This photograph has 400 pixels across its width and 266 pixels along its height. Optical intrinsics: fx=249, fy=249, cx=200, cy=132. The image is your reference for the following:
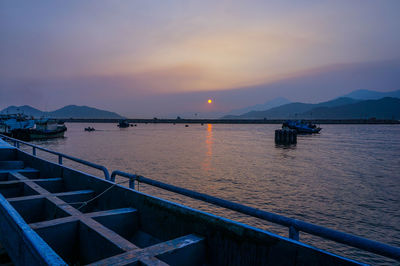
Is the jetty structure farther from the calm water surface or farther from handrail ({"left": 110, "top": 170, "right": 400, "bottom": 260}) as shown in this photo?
the calm water surface

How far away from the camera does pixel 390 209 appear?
1187cm

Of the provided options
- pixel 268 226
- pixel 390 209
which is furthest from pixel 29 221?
pixel 390 209

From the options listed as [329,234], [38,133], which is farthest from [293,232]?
[38,133]

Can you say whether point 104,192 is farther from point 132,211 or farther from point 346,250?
point 346,250

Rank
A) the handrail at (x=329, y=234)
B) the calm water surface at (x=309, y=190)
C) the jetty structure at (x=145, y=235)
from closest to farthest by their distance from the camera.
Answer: the handrail at (x=329, y=234) < the jetty structure at (x=145, y=235) < the calm water surface at (x=309, y=190)

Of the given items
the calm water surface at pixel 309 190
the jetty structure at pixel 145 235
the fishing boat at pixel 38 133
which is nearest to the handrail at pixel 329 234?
the jetty structure at pixel 145 235

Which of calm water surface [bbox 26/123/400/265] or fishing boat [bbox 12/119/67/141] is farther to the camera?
fishing boat [bbox 12/119/67/141]

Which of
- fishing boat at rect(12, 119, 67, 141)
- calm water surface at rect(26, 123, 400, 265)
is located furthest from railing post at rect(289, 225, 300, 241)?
fishing boat at rect(12, 119, 67, 141)

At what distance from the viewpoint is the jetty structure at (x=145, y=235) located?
7.32ft

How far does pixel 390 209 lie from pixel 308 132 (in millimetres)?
75886

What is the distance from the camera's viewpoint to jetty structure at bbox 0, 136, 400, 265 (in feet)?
7.32

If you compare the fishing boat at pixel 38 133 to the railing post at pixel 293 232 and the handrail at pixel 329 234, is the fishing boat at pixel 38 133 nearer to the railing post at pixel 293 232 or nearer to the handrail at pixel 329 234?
the handrail at pixel 329 234

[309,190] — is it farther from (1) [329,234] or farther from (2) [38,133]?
(2) [38,133]

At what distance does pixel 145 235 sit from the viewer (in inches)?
162
